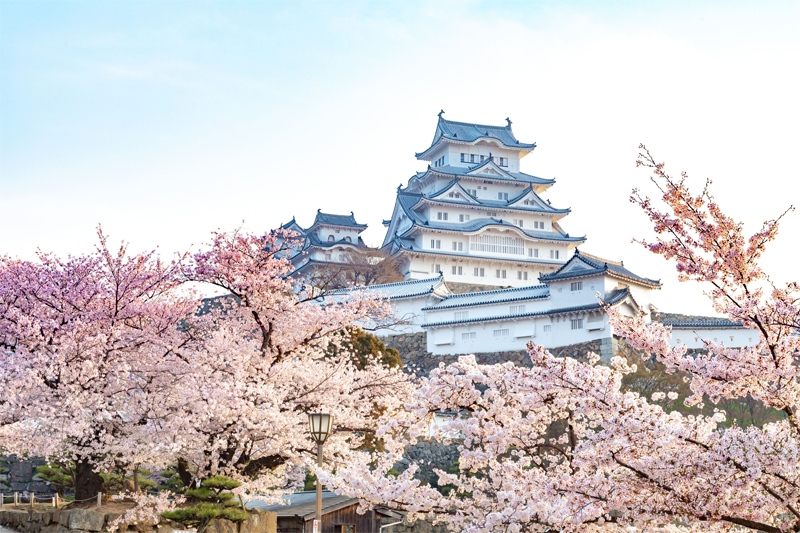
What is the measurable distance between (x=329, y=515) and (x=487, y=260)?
100ft

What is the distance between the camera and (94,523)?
46.5ft

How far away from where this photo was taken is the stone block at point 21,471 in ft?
90.2

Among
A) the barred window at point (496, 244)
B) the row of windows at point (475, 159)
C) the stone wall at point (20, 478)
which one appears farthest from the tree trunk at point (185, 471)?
the row of windows at point (475, 159)

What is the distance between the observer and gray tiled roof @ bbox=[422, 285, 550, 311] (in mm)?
34906

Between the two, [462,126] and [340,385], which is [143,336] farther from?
[462,126]

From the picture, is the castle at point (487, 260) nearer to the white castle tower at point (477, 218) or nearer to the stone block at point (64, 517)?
the white castle tower at point (477, 218)

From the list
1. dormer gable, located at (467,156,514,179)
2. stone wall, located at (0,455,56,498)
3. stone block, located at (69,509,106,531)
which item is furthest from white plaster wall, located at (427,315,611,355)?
stone block, located at (69,509,106,531)

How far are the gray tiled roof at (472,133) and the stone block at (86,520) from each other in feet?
142

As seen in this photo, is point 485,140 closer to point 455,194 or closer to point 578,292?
point 455,194

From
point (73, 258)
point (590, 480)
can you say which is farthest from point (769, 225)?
point (73, 258)

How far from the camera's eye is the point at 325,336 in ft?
53.9

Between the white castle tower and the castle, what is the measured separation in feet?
0.23

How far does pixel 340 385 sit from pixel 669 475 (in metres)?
9.12

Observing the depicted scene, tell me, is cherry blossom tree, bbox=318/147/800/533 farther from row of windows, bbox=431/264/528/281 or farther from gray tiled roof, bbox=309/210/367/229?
gray tiled roof, bbox=309/210/367/229
